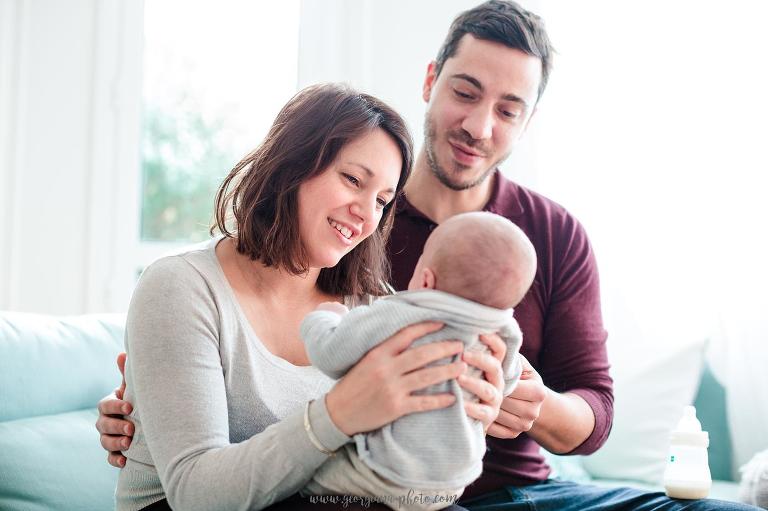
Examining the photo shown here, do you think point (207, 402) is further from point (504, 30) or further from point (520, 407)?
point (504, 30)

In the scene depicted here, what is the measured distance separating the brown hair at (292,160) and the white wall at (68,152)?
1969mm

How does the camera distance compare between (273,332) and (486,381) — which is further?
(273,332)

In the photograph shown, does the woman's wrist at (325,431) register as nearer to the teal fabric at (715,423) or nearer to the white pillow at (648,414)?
the white pillow at (648,414)

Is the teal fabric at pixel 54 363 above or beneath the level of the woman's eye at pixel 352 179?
beneath

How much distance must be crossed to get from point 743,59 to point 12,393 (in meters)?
2.45

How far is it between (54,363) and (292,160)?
87cm

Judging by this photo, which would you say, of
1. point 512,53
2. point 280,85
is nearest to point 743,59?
point 512,53

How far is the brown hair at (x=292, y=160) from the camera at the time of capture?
159 centimetres

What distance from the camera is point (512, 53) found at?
2100mm

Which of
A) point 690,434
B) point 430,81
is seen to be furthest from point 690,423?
point 430,81

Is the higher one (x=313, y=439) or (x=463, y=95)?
(x=463, y=95)

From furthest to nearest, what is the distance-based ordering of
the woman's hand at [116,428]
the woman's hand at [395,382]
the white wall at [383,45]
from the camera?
1. the white wall at [383,45]
2. the woman's hand at [116,428]
3. the woman's hand at [395,382]

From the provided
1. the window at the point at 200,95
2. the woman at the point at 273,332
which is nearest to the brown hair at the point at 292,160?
the woman at the point at 273,332

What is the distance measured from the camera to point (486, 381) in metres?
1.36
